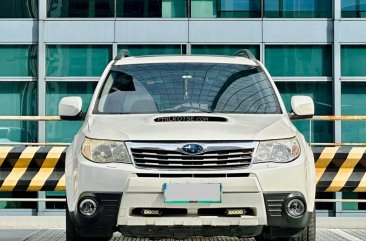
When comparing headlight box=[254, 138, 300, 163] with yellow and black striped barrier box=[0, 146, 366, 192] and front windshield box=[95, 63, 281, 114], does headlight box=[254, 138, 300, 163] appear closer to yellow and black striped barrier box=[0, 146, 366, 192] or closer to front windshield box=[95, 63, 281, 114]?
front windshield box=[95, 63, 281, 114]

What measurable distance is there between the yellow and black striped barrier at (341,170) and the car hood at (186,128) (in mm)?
3588

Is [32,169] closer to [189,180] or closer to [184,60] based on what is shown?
[184,60]

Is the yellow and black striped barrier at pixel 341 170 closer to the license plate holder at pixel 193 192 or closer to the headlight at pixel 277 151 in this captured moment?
the headlight at pixel 277 151

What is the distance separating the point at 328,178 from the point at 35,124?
954 cm

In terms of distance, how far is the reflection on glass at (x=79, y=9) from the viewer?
19656 mm

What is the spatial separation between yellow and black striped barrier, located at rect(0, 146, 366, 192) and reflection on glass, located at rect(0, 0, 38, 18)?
32.1ft

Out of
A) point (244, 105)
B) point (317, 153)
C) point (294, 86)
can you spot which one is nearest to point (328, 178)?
point (317, 153)

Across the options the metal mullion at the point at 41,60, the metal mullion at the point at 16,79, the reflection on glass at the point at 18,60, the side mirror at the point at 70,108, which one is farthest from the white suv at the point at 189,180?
the reflection on glass at the point at 18,60

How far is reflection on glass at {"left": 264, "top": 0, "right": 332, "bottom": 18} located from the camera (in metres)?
19.6

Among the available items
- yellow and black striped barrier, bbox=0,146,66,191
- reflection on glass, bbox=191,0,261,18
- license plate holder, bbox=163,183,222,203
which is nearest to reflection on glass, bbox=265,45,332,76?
reflection on glass, bbox=191,0,261,18

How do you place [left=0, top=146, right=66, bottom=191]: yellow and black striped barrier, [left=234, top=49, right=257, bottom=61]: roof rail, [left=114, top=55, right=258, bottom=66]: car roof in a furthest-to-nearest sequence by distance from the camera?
[left=0, top=146, right=66, bottom=191]: yellow and black striped barrier, [left=234, top=49, right=257, bottom=61]: roof rail, [left=114, top=55, right=258, bottom=66]: car roof

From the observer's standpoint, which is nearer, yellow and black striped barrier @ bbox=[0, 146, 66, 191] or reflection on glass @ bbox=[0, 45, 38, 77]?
yellow and black striped barrier @ bbox=[0, 146, 66, 191]

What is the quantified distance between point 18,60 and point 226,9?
209 inches

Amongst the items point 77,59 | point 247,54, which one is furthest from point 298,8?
point 247,54
